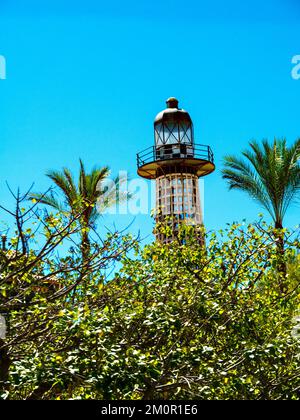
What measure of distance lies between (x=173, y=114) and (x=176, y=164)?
2.30 metres

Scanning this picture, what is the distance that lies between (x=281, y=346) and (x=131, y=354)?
1.67m

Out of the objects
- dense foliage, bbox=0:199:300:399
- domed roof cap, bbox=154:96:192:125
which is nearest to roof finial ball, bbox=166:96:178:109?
domed roof cap, bbox=154:96:192:125

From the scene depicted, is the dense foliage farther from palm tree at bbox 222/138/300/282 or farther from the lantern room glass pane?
the lantern room glass pane

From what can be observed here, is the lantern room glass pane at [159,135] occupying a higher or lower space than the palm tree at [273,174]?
higher

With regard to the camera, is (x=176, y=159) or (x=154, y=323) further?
(x=176, y=159)

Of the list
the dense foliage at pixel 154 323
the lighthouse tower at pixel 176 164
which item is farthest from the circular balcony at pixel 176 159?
the dense foliage at pixel 154 323

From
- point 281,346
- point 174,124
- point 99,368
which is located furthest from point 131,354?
point 174,124

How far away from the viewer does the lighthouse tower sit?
1106 inches

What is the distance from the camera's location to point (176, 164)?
28.0m

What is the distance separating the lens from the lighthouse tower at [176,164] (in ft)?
92.2

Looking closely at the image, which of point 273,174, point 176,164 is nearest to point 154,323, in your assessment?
point 273,174

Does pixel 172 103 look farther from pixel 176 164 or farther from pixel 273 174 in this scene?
pixel 273 174

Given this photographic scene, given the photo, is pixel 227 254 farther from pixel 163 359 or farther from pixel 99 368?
pixel 99 368

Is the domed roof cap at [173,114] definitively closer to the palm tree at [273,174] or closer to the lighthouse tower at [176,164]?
the lighthouse tower at [176,164]
